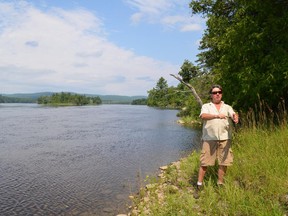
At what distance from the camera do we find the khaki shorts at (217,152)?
670 centimetres

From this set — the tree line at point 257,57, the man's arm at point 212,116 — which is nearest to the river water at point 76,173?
the man's arm at point 212,116

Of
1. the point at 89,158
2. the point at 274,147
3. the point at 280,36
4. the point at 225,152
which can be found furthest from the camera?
the point at 89,158

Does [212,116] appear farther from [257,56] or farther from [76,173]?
[76,173]

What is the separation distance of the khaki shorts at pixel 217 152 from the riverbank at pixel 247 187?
410 millimetres

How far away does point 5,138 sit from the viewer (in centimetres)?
2602

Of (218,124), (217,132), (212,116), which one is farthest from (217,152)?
(212,116)

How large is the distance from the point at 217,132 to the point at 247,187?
134cm

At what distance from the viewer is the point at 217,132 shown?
6625mm

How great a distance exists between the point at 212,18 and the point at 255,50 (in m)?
4.10

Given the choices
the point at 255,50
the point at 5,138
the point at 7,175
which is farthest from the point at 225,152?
the point at 5,138

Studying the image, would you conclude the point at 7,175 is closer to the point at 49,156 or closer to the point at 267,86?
the point at 49,156

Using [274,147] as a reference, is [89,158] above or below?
below

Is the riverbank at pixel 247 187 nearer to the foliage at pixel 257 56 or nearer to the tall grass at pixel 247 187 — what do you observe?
the tall grass at pixel 247 187

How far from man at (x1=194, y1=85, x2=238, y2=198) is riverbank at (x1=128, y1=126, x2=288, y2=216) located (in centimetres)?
42
